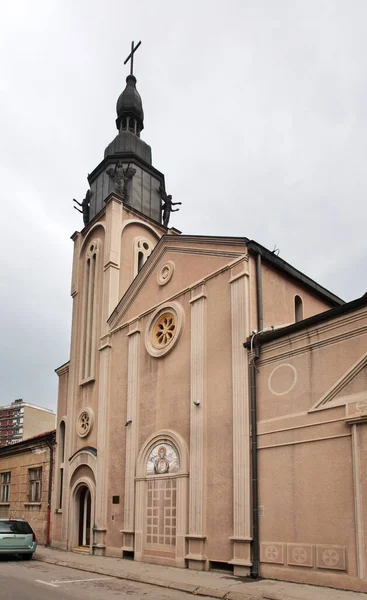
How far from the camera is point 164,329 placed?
1742 cm

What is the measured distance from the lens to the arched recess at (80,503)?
19.3 m

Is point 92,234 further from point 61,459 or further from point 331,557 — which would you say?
point 331,557

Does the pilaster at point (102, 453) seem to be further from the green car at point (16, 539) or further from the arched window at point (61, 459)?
the arched window at point (61, 459)

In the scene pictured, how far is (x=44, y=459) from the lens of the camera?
2300 cm

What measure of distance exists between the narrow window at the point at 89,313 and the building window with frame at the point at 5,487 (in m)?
8.72

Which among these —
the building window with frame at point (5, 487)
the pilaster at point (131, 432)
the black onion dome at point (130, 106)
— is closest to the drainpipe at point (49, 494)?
the building window with frame at point (5, 487)

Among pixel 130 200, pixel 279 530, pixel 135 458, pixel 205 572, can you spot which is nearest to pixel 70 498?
pixel 135 458

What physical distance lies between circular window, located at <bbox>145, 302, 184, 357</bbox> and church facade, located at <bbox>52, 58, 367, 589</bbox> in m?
0.05

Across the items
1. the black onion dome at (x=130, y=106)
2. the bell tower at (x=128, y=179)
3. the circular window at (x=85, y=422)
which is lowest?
the circular window at (x=85, y=422)

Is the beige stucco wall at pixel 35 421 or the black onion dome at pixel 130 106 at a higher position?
the black onion dome at pixel 130 106

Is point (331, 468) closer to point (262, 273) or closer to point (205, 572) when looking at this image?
point (205, 572)

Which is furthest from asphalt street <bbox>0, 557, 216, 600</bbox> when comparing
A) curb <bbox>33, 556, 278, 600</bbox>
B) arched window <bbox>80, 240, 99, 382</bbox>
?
arched window <bbox>80, 240, 99, 382</bbox>

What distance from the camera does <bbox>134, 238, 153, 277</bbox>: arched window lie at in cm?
2212


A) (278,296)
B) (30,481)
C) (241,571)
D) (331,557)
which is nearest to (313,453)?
(331,557)
